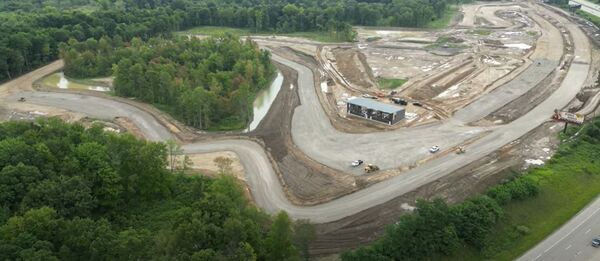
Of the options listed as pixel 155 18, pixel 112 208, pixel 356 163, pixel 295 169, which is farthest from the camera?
pixel 155 18

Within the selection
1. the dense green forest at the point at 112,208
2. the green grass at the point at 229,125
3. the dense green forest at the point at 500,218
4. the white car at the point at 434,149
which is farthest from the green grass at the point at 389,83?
the dense green forest at the point at 112,208

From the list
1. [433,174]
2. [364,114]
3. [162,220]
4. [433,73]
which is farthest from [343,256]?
[433,73]

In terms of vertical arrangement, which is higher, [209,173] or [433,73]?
[433,73]

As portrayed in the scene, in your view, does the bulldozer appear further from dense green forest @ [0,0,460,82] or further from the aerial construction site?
dense green forest @ [0,0,460,82]

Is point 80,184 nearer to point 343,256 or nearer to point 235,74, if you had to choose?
point 343,256

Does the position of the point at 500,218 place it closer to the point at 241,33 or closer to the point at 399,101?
the point at 399,101

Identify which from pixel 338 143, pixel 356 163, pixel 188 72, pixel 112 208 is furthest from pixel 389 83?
pixel 112 208

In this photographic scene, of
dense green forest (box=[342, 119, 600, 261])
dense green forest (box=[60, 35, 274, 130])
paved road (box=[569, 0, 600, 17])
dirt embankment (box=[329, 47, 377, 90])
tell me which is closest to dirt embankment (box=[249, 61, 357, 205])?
dense green forest (box=[60, 35, 274, 130])
